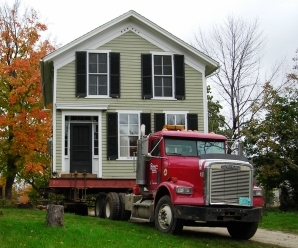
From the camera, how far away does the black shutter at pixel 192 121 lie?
71.6 feet

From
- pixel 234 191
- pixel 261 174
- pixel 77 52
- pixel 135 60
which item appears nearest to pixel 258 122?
pixel 261 174

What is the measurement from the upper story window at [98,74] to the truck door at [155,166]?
7.20 m

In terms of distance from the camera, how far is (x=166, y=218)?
1320cm

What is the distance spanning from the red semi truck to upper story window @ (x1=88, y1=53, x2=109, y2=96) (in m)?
6.36

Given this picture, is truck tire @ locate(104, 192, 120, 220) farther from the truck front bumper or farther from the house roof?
the house roof

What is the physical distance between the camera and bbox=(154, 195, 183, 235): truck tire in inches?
509

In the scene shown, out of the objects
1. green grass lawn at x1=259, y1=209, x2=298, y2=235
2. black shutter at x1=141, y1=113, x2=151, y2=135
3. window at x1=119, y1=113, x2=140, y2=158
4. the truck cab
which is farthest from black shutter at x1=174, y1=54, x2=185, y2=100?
the truck cab

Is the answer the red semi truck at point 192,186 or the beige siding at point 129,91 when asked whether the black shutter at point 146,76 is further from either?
the red semi truck at point 192,186

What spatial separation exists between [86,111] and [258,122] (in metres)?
10.2

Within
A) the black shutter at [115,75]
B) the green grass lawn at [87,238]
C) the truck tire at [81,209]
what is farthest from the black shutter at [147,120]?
the green grass lawn at [87,238]

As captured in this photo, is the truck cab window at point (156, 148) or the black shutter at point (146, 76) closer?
the truck cab window at point (156, 148)

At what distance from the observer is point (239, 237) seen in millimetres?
14062

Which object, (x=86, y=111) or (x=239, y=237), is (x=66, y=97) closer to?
(x=86, y=111)

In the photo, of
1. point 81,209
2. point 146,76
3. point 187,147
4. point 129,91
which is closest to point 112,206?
point 187,147
